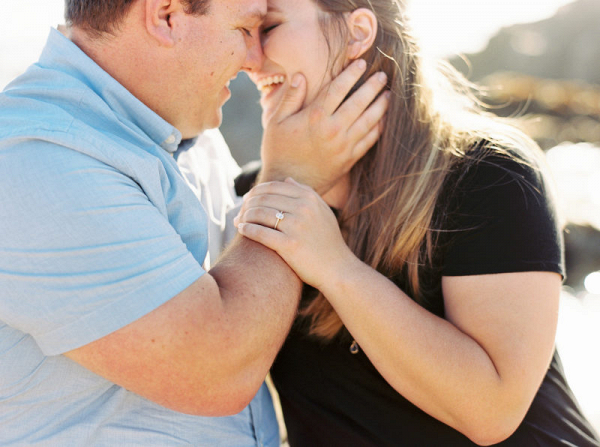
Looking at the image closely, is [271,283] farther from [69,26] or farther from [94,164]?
[69,26]

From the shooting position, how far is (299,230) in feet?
A: 5.85

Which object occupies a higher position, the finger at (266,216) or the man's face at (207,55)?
the man's face at (207,55)

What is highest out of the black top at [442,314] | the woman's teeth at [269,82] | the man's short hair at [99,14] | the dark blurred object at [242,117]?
the man's short hair at [99,14]

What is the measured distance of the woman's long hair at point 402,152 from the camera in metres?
2.02

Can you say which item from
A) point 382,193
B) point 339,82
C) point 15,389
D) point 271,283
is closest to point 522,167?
point 382,193

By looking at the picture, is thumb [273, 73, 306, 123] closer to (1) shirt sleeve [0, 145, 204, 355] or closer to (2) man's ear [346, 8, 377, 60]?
(2) man's ear [346, 8, 377, 60]

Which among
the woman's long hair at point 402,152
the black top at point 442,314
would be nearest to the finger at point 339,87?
the woman's long hair at point 402,152

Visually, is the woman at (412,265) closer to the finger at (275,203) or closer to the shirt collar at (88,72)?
the finger at (275,203)

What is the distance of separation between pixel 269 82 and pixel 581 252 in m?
5.16

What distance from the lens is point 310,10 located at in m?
2.24

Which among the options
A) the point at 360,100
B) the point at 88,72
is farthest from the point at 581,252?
the point at 88,72

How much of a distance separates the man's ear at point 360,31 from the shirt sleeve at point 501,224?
698 mm

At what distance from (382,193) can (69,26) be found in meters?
1.29

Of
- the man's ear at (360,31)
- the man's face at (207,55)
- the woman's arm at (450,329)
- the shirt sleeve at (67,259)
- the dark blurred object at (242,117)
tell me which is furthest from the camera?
the dark blurred object at (242,117)
